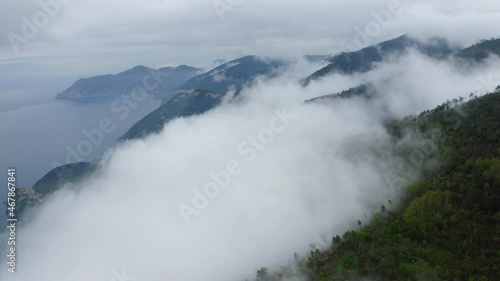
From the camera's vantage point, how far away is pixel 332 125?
18550 centimetres

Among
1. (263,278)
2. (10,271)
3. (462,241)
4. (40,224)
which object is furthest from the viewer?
(40,224)

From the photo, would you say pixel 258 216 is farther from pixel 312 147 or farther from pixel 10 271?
pixel 10 271

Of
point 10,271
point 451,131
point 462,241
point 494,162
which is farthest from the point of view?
point 10,271

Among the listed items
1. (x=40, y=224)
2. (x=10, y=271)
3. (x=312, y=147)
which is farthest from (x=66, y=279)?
(x=312, y=147)

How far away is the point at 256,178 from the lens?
189750 mm

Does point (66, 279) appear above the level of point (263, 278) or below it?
above

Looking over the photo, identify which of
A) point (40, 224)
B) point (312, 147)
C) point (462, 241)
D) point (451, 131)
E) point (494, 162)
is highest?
point (40, 224)

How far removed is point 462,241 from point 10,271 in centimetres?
14230

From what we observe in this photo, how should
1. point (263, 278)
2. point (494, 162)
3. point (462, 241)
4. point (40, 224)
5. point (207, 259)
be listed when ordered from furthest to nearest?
point (40, 224)
point (207, 259)
point (263, 278)
point (494, 162)
point (462, 241)

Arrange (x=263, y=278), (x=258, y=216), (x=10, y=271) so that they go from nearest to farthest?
(x=263, y=278) < (x=10, y=271) < (x=258, y=216)

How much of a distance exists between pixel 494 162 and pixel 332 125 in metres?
109

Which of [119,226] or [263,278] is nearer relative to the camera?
[263,278]

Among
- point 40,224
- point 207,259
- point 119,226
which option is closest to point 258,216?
point 207,259

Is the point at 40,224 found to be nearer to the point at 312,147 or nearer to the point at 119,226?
the point at 119,226
